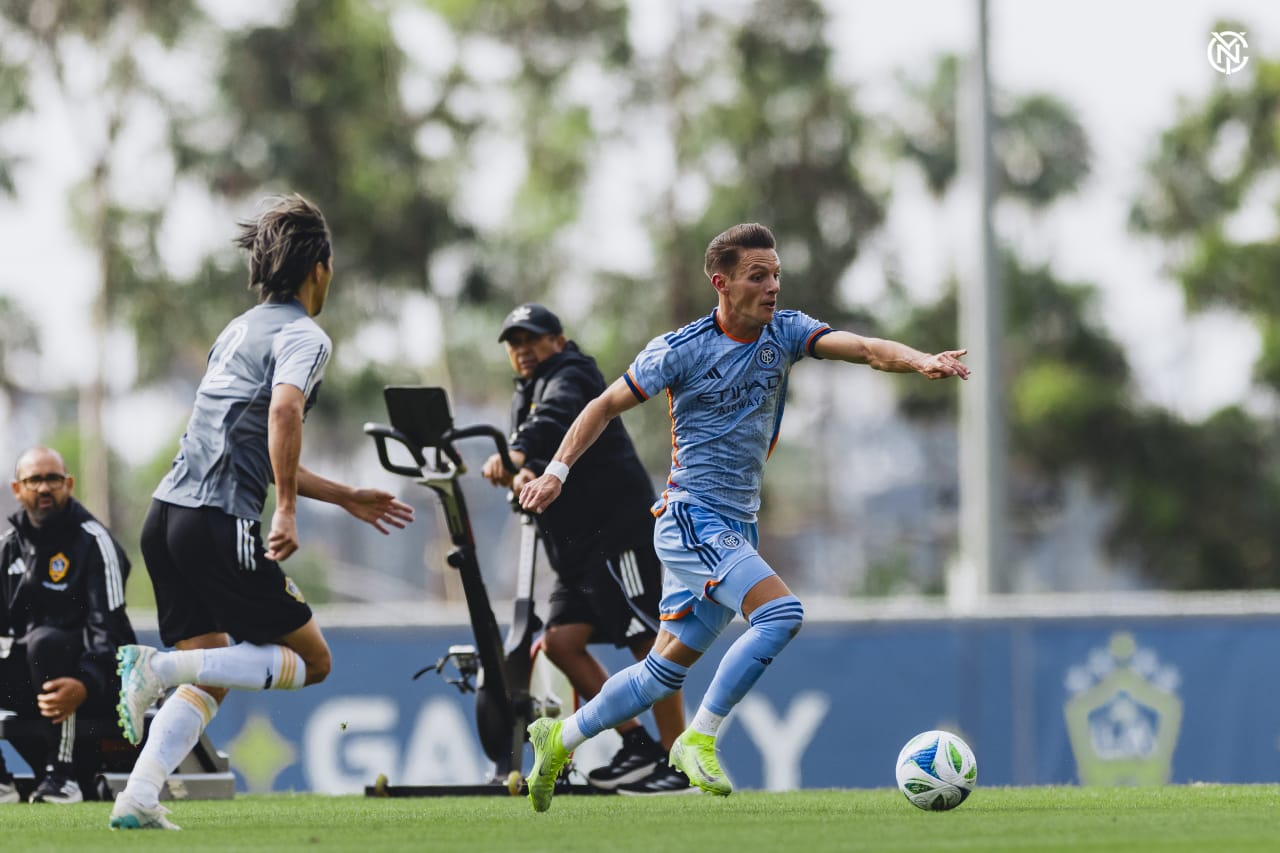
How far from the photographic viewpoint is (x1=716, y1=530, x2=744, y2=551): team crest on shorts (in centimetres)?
774

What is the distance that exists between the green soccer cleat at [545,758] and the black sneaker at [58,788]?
11.1ft

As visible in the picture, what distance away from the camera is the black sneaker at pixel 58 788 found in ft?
34.0

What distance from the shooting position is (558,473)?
7.64 m

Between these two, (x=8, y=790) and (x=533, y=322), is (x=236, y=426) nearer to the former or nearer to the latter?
(x=533, y=322)

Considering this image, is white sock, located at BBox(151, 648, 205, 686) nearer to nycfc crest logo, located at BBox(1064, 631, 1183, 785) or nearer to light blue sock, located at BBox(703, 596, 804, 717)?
light blue sock, located at BBox(703, 596, 804, 717)

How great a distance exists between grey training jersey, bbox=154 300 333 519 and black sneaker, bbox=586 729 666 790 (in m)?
2.83

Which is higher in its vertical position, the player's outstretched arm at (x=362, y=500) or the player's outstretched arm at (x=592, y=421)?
the player's outstretched arm at (x=592, y=421)

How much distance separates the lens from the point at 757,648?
763 cm

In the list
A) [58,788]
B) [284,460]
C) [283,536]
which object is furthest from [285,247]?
[58,788]

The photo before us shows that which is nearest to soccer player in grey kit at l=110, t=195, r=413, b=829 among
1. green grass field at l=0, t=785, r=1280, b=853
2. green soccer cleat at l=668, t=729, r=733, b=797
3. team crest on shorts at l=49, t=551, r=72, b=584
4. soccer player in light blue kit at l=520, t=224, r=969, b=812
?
green grass field at l=0, t=785, r=1280, b=853

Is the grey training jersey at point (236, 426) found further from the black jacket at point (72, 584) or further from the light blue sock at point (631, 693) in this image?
the black jacket at point (72, 584)

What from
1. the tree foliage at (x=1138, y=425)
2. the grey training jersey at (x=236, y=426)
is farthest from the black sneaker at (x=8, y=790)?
the tree foliage at (x=1138, y=425)

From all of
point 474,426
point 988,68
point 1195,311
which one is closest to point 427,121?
point 1195,311

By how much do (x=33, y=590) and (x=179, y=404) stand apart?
104 ft
